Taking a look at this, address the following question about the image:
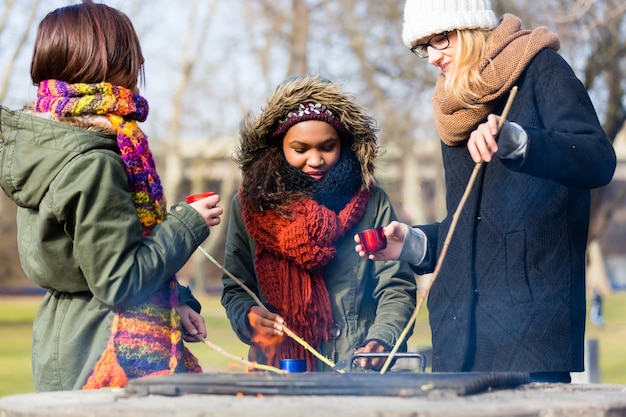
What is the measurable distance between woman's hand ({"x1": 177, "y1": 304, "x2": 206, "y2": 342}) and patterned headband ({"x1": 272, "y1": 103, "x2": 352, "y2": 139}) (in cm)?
99

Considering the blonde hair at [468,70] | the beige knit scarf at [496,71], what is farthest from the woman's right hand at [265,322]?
the blonde hair at [468,70]

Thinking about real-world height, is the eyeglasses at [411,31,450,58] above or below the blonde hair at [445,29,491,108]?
above

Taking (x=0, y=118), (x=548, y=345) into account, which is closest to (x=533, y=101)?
(x=548, y=345)

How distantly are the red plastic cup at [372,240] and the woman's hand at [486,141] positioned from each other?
1.72 feet

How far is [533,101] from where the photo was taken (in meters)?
3.37

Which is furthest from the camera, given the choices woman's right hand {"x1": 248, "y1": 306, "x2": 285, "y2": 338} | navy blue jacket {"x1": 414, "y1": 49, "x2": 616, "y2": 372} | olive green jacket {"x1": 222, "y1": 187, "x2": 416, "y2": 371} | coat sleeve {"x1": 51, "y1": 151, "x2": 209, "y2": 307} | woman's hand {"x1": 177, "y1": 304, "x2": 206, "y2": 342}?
olive green jacket {"x1": 222, "y1": 187, "x2": 416, "y2": 371}

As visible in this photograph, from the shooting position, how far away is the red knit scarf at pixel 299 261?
399 centimetres

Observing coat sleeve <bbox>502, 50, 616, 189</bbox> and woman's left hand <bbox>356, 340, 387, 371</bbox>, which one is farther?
woman's left hand <bbox>356, 340, 387, 371</bbox>

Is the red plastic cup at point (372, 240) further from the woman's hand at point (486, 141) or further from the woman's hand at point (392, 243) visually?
the woman's hand at point (486, 141)

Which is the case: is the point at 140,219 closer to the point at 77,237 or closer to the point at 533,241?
the point at 77,237

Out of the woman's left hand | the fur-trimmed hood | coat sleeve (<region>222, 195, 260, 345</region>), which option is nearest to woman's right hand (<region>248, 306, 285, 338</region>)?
coat sleeve (<region>222, 195, 260, 345</region>)

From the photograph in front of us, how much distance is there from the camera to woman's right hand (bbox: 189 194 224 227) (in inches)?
131

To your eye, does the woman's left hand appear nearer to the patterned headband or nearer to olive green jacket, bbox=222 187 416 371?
olive green jacket, bbox=222 187 416 371

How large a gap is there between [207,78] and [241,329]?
1127 inches
